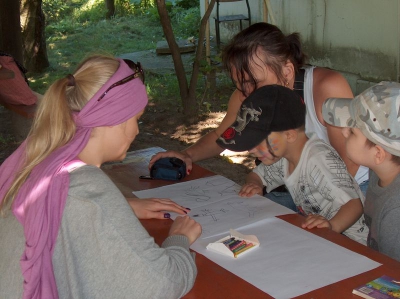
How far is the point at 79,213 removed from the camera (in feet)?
5.05

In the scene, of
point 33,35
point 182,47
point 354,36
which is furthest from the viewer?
point 182,47

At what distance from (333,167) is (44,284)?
3.82ft

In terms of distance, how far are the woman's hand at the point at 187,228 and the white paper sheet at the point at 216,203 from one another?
7 centimetres

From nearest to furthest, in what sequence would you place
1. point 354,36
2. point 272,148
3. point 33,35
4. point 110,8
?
point 272,148
point 354,36
point 33,35
point 110,8

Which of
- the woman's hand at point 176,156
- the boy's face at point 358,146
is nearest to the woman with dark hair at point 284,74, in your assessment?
the woman's hand at point 176,156

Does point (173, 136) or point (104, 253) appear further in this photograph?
point (173, 136)

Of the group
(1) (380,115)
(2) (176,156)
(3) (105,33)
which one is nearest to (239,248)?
(1) (380,115)

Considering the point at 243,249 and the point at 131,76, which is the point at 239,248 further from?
the point at 131,76

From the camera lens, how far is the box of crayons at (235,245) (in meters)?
1.85

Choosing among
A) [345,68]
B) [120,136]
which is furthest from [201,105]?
[120,136]

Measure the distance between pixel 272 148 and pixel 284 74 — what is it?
0.51 m

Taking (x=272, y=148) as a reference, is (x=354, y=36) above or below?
below

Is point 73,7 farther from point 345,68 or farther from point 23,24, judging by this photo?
point 345,68

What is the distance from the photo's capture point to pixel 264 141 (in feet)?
7.36
